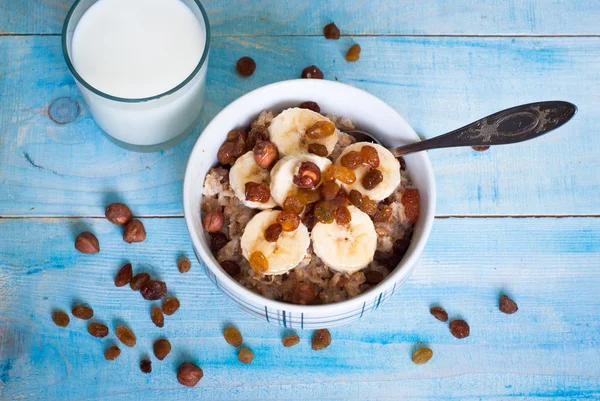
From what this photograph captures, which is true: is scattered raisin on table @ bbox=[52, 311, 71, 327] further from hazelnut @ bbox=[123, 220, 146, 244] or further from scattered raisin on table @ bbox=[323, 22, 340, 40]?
scattered raisin on table @ bbox=[323, 22, 340, 40]

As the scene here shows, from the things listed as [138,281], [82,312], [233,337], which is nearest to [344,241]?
[233,337]

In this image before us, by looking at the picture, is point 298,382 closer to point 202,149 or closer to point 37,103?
point 202,149

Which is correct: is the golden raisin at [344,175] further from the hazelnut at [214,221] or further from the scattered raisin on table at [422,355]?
the scattered raisin on table at [422,355]

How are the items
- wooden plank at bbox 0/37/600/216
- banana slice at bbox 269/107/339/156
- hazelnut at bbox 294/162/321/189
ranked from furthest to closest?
wooden plank at bbox 0/37/600/216, banana slice at bbox 269/107/339/156, hazelnut at bbox 294/162/321/189

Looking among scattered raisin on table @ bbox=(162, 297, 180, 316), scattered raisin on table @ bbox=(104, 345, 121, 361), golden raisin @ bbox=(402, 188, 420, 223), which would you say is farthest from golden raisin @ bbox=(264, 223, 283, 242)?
scattered raisin on table @ bbox=(104, 345, 121, 361)

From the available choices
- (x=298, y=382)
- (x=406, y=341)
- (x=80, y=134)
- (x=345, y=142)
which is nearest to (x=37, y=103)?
(x=80, y=134)

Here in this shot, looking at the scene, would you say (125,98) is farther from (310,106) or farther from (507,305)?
(507,305)
